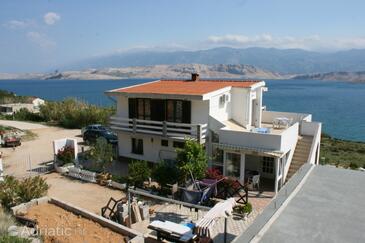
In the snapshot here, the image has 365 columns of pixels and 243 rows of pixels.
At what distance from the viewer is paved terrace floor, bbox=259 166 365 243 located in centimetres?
796

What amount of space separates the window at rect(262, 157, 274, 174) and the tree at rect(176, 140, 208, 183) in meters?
4.70

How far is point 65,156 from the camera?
869 inches

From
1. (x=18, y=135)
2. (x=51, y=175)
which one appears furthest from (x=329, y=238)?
(x=18, y=135)

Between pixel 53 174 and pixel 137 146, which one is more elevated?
pixel 137 146

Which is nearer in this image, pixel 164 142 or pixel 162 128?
pixel 162 128

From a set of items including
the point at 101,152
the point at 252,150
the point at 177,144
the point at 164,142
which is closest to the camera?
the point at 252,150

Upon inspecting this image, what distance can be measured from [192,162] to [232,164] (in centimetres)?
312

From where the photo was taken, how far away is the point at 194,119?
2047cm

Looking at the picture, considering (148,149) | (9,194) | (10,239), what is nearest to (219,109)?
(148,149)

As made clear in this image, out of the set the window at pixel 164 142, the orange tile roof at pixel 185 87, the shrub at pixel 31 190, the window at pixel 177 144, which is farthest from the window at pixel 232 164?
the shrub at pixel 31 190

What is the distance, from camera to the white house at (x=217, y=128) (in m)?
18.4

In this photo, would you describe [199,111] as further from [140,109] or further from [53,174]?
[53,174]

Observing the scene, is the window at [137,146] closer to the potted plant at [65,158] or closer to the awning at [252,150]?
the potted plant at [65,158]

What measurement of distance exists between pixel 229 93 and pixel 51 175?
12282mm
